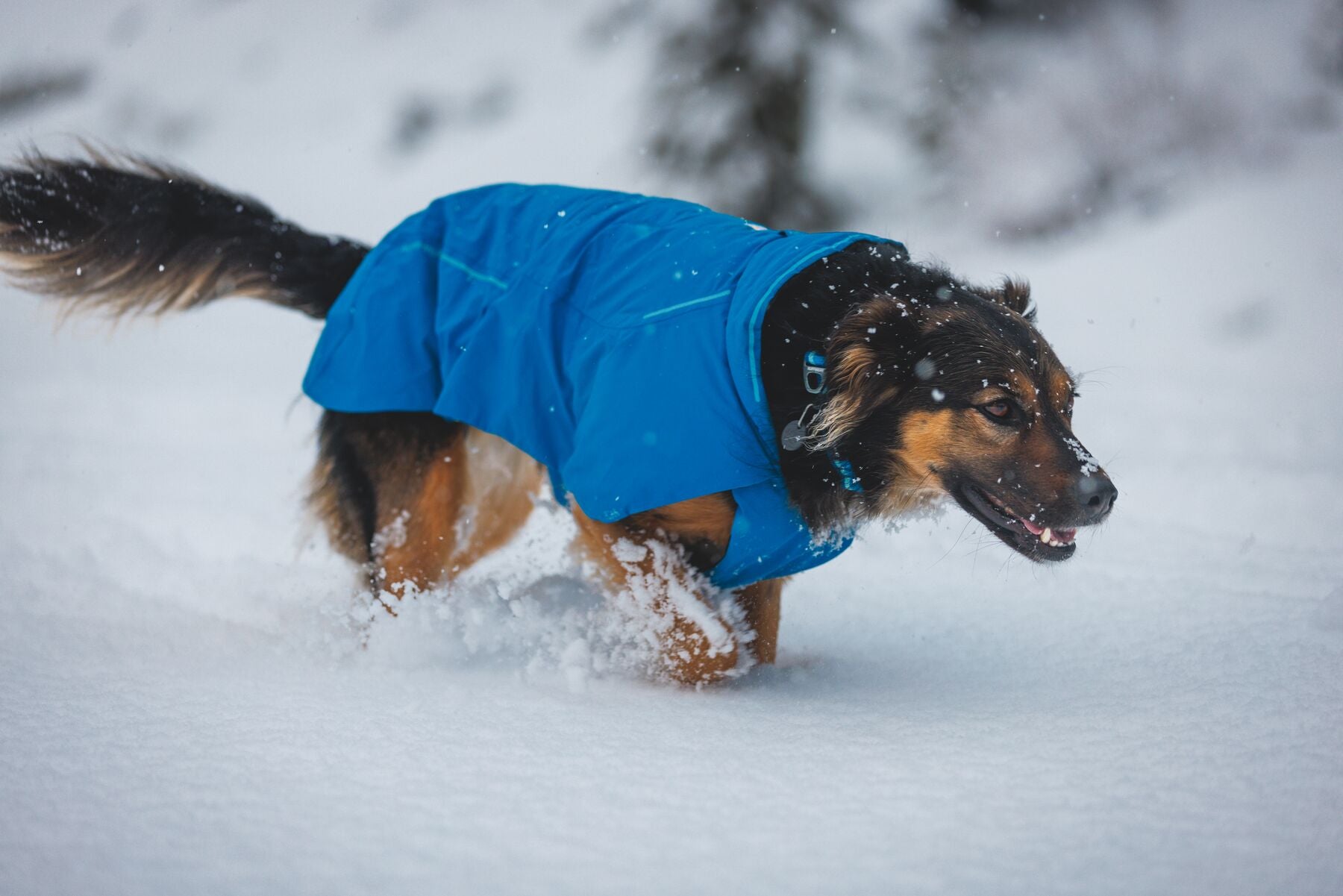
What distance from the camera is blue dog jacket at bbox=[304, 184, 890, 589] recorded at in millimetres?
2520

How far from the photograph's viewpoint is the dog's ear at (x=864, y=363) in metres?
2.50

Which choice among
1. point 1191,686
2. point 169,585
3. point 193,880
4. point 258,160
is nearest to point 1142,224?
point 1191,686

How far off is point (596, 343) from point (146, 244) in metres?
1.71

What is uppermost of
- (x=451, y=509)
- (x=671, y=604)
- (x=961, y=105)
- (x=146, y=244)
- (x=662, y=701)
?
(x=961, y=105)

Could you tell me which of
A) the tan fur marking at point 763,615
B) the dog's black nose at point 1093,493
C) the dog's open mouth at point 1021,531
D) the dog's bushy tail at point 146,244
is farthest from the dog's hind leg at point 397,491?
the dog's black nose at point 1093,493

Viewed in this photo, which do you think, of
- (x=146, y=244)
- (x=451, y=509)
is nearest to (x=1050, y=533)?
(x=451, y=509)

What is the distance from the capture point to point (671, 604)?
9.02 feet

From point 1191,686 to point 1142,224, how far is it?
36.9 feet

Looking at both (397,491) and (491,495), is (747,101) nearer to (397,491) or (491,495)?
(491,495)

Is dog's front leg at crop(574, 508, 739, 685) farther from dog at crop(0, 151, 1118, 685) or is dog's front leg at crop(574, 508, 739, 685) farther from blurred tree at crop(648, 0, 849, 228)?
→ blurred tree at crop(648, 0, 849, 228)

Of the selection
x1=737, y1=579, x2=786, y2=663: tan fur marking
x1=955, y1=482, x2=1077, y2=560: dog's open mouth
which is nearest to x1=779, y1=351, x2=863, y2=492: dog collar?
x1=955, y1=482, x2=1077, y2=560: dog's open mouth

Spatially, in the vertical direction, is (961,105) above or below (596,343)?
above

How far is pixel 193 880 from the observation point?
5.02 ft

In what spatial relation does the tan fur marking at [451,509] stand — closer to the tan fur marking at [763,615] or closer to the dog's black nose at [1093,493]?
the tan fur marking at [763,615]
